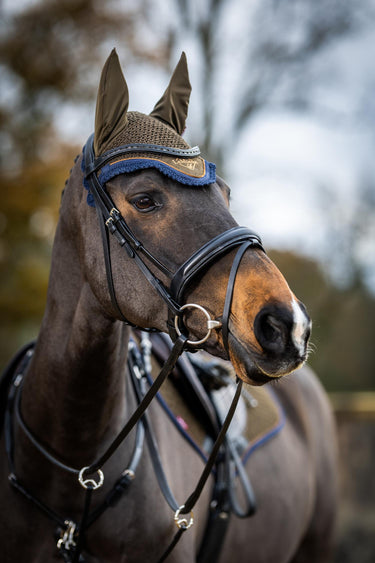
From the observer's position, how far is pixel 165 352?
8.65ft

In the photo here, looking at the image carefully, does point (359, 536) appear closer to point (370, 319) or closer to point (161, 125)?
point (161, 125)

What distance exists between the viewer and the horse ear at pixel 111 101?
1.80 meters

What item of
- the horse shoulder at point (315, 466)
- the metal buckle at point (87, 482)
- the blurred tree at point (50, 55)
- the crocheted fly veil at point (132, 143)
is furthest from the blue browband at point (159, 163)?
the blurred tree at point (50, 55)

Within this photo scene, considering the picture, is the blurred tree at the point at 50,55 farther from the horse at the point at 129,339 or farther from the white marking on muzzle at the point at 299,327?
the white marking on muzzle at the point at 299,327

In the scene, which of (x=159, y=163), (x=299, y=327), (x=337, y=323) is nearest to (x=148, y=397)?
(x=299, y=327)

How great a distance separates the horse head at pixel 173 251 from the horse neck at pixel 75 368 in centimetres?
10

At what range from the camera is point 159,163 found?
172 cm

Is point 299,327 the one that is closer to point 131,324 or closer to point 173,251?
point 173,251

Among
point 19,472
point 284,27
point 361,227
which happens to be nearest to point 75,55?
point 284,27

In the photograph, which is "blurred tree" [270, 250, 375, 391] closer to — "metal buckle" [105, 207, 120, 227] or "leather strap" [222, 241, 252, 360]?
"metal buckle" [105, 207, 120, 227]

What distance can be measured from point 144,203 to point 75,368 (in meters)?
0.68

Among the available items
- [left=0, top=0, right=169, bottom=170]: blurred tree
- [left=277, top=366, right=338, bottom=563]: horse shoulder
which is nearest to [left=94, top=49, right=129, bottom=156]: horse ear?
[left=277, top=366, right=338, bottom=563]: horse shoulder

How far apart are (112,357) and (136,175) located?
2.24 ft

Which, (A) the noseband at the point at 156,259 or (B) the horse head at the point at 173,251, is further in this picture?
(A) the noseband at the point at 156,259
